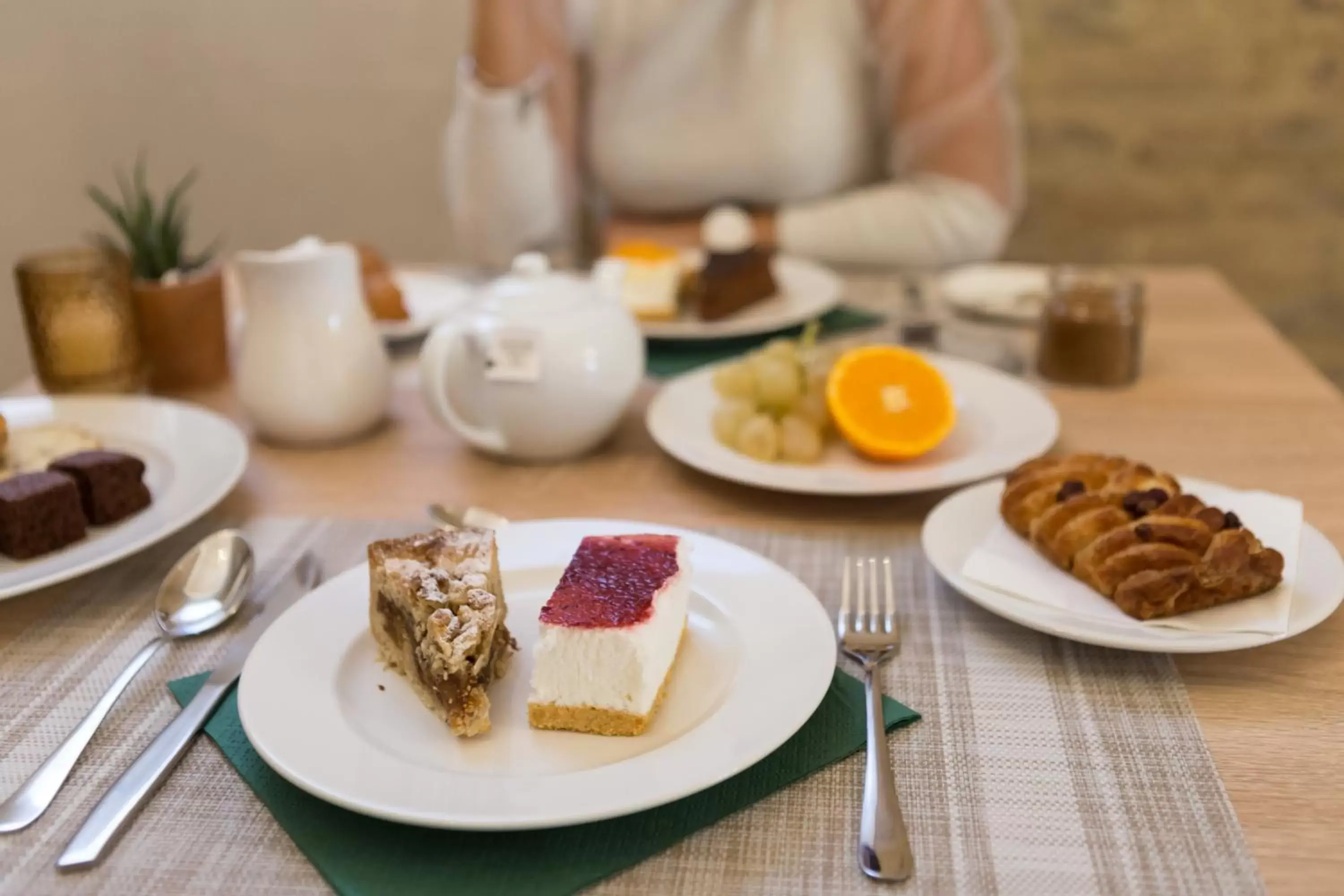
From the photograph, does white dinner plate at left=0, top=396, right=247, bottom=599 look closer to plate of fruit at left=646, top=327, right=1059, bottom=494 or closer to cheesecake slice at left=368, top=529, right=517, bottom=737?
cheesecake slice at left=368, top=529, right=517, bottom=737

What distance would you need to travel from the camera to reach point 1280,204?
2738mm

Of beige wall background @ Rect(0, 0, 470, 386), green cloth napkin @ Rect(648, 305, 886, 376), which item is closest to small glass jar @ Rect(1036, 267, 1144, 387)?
green cloth napkin @ Rect(648, 305, 886, 376)

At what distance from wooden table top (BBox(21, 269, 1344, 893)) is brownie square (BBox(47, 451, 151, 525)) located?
0.34 ft

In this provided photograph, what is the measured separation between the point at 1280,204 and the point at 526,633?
2653 millimetres

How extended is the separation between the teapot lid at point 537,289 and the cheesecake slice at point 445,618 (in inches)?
13.9

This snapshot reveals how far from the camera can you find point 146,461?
1048mm

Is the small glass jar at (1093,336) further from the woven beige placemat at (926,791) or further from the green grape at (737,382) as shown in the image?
the woven beige placemat at (926,791)

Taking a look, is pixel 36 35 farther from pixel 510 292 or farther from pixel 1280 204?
pixel 1280 204

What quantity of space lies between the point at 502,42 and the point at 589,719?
69.2 inches

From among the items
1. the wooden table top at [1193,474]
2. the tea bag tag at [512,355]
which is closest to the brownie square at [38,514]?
the wooden table top at [1193,474]

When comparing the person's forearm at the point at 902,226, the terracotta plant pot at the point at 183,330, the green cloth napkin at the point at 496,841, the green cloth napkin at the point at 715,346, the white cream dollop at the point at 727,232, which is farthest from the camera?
the person's forearm at the point at 902,226

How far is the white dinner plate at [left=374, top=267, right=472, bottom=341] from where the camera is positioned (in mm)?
1401

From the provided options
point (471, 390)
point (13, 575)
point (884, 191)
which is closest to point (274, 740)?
point (13, 575)

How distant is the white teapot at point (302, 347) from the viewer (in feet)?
3.60
